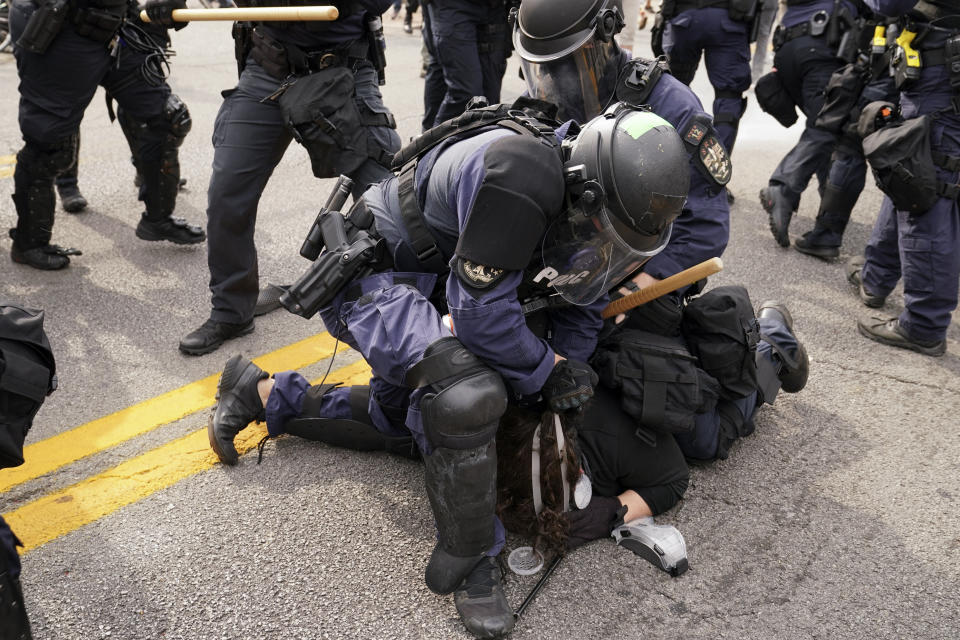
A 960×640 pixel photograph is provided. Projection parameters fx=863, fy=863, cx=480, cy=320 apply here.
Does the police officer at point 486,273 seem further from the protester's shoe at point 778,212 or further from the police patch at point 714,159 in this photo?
the protester's shoe at point 778,212

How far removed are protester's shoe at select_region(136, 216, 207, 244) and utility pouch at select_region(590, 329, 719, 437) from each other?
9.02ft

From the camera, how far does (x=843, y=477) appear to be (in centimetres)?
311

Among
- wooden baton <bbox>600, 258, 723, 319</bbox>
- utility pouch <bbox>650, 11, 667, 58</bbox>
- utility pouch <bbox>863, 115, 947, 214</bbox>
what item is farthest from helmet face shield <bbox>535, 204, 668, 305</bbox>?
utility pouch <bbox>650, 11, 667, 58</bbox>

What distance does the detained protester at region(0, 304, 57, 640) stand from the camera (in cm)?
192

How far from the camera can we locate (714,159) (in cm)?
318

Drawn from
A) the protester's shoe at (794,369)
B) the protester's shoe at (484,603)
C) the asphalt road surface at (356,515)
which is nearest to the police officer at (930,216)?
the asphalt road surface at (356,515)

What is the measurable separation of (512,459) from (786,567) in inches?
35.7

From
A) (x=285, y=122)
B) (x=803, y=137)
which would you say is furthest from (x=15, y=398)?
(x=803, y=137)

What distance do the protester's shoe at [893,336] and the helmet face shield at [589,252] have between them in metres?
2.12

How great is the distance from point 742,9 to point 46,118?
391 cm

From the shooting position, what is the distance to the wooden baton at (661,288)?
270 cm

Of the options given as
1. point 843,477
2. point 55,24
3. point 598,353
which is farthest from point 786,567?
point 55,24

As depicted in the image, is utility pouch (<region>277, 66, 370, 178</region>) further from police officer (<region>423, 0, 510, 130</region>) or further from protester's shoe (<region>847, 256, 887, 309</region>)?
protester's shoe (<region>847, 256, 887, 309</region>)

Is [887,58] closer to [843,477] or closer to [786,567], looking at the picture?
[843,477]
